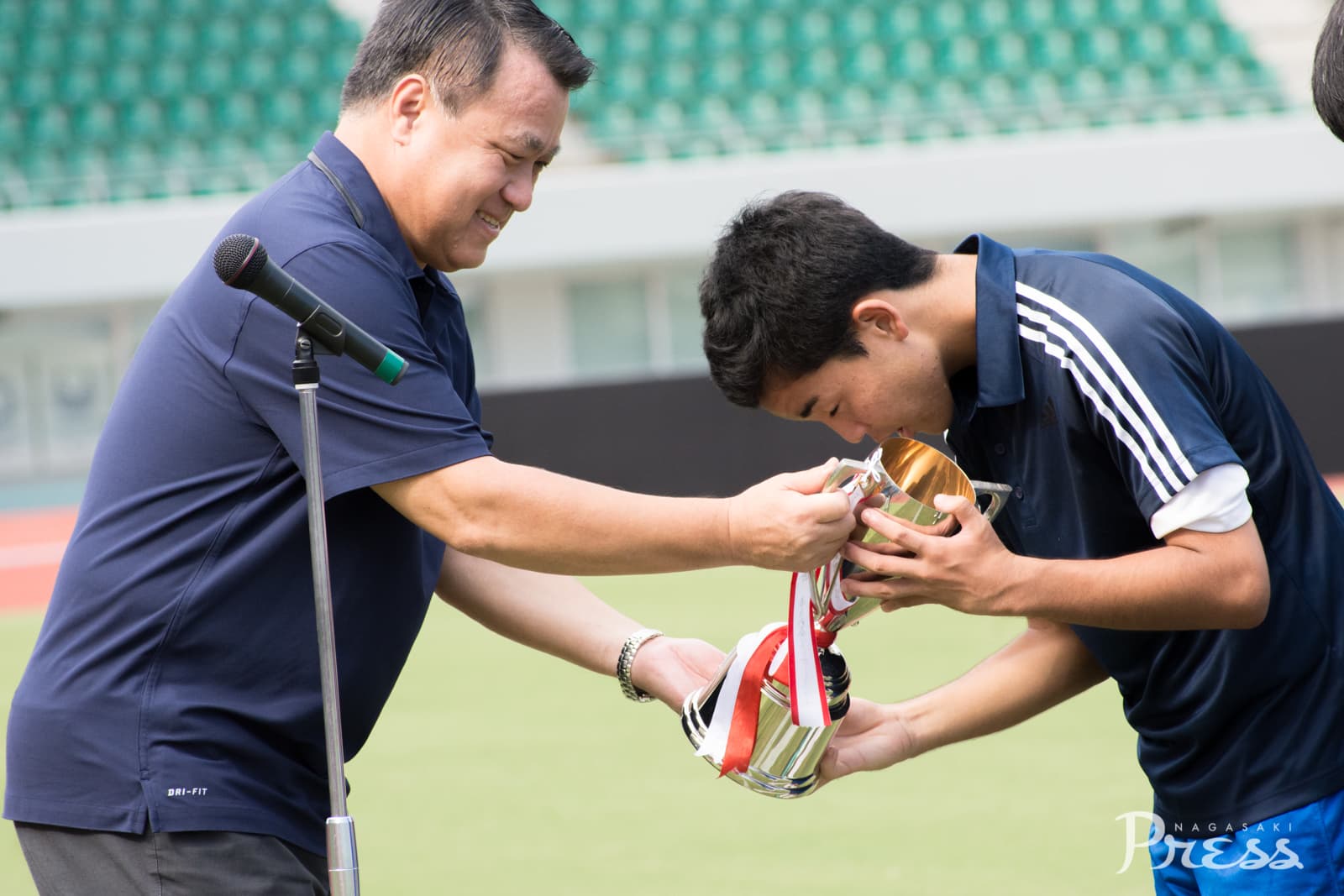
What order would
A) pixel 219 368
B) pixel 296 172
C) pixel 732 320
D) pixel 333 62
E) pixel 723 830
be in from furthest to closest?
pixel 333 62, pixel 723 830, pixel 732 320, pixel 296 172, pixel 219 368

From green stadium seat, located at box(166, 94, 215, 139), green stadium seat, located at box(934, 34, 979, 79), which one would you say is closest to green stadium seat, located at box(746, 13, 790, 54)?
green stadium seat, located at box(934, 34, 979, 79)

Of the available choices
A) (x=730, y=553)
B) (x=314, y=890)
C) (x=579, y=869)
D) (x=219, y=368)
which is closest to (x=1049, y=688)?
(x=730, y=553)

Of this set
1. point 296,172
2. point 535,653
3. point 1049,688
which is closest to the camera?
point 296,172

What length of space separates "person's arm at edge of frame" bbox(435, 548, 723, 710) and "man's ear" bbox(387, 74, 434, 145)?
0.81 meters

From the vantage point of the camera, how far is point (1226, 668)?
206 centimetres

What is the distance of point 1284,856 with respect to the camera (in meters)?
2.08

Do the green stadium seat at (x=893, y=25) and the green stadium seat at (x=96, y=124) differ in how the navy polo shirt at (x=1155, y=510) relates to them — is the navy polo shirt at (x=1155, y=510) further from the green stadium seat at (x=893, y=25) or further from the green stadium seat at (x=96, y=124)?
the green stadium seat at (x=96, y=124)

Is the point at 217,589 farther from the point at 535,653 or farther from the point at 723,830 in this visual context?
the point at 535,653

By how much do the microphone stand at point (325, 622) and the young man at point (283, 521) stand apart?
11cm

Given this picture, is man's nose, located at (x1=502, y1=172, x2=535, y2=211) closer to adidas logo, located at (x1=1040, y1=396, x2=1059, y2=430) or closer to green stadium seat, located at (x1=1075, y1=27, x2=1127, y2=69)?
adidas logo, located at (x1=1040, y1=396, x2=1059, y2=430)

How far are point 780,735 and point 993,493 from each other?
50cm

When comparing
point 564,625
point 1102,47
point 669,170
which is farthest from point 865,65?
point 564,625

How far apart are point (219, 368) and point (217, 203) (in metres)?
12.4

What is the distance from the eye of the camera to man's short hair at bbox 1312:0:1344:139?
179 cm
